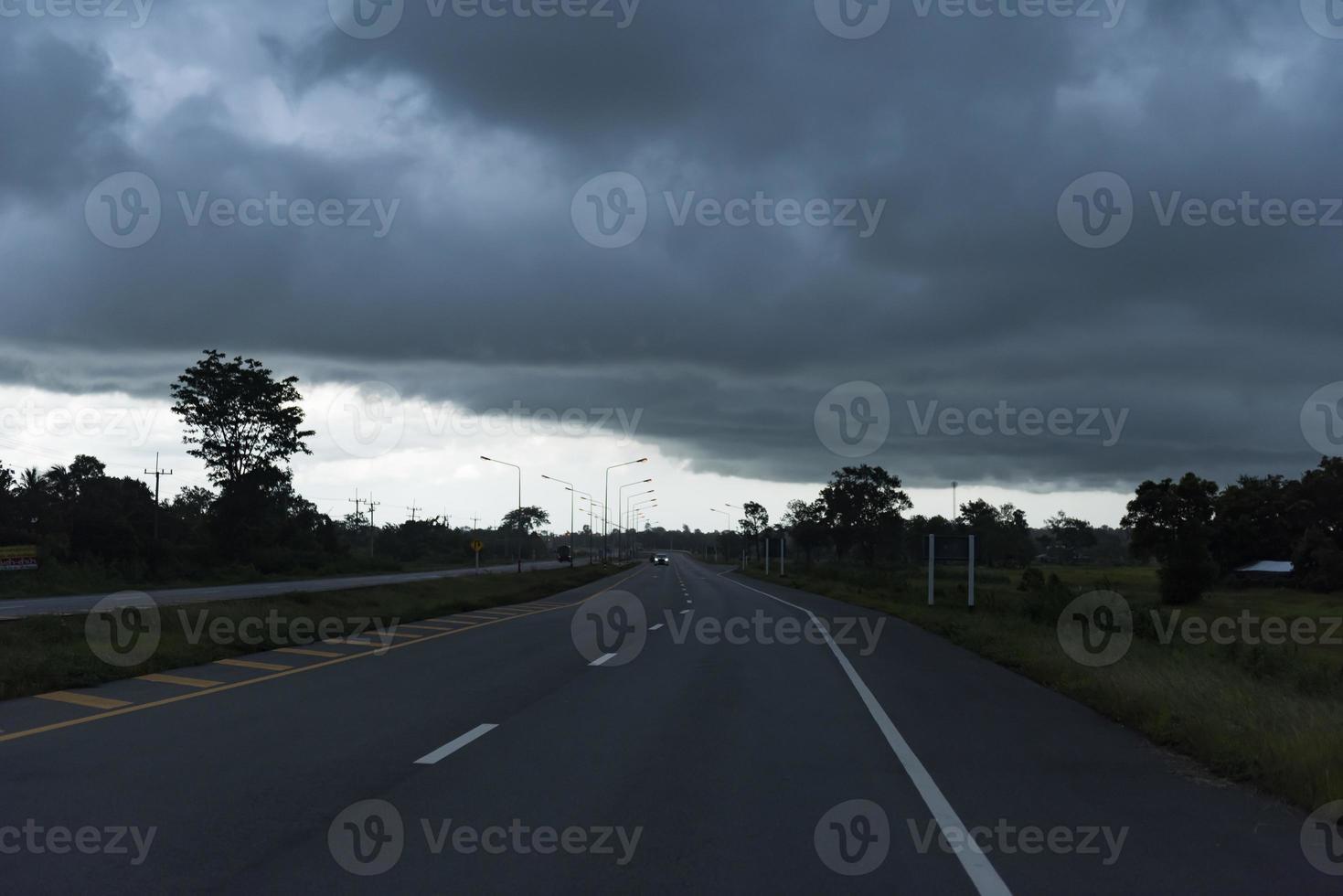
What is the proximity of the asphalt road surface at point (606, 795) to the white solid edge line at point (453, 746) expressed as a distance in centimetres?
6

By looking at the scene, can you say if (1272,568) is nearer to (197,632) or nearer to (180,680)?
(197,632)

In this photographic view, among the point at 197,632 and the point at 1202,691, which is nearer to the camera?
the point at 1202,691

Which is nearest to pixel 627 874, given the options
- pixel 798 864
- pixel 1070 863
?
pixel 798 864

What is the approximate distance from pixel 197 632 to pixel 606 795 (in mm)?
15469

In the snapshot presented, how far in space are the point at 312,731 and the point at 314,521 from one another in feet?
267

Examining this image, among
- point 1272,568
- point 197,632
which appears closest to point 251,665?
point 197,632

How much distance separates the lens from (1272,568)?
307 ft

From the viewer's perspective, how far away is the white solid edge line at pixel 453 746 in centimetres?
959

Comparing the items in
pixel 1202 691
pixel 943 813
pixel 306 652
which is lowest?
pixel 306 652

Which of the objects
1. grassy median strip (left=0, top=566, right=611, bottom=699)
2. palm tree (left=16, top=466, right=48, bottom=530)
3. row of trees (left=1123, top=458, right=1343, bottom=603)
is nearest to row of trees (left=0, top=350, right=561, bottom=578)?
palm tree (left=16, top=466, right=48, bottom=530)

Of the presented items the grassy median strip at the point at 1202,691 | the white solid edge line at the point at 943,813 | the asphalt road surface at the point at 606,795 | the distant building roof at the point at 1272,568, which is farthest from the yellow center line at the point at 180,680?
the distant building roof at the point at 1272,568

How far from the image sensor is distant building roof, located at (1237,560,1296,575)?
297 ft

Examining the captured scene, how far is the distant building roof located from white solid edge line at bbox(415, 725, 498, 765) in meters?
93.5

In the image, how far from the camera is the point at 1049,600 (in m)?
32.8
